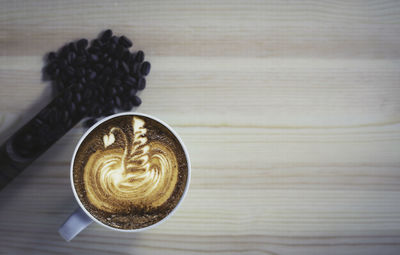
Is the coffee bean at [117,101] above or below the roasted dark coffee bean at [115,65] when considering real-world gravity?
below

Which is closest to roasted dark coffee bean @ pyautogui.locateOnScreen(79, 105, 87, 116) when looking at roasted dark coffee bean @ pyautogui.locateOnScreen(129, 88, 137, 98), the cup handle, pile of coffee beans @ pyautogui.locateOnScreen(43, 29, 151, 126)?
pile of coffee beans @ pyautogui.locateOnScreen(43, 29, 151, 126)

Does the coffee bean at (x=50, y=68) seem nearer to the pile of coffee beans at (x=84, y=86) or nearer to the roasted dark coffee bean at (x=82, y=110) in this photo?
the pile of coffee beans at (x=84, y=86)

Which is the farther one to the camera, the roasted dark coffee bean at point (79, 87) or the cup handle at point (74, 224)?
the roasted dark coffee bean at point (79, 87)

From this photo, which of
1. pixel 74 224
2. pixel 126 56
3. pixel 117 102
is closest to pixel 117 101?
pixel 117 102

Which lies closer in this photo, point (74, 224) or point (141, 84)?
point (74, 224)

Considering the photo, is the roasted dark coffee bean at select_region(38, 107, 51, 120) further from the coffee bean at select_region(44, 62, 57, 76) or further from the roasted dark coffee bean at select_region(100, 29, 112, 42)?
the roasted dark coffee bean at select_region(100, 29, 112, 42)

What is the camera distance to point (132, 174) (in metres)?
0.58

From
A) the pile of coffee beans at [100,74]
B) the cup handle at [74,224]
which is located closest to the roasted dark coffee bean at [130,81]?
the pile of coffee beans at [100,74]

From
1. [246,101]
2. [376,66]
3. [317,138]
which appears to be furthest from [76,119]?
[376,66]

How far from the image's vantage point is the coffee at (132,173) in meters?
0.57

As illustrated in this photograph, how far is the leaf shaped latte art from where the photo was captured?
57 centimetres

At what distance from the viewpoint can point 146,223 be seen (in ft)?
1.89

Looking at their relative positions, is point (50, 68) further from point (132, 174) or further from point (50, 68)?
point (132, 174)

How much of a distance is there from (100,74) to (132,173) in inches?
10.5
